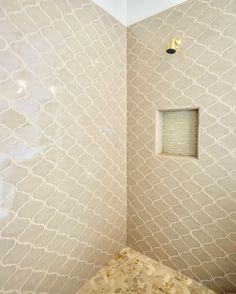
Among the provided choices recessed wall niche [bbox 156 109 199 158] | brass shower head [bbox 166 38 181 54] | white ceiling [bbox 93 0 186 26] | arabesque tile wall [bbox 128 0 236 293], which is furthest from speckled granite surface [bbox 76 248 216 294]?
white ceiling [bbox 93 0 186 26]

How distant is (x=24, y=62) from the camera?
1.03m

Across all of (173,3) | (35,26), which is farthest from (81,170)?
(173,3)

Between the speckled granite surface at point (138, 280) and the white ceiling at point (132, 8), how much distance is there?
2.02 m

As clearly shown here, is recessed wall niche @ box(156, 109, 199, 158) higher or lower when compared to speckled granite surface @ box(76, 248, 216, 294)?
higher

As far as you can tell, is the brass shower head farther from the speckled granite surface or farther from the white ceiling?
the speckled granite surface

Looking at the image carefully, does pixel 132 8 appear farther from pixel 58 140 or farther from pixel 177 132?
pixel 58 140

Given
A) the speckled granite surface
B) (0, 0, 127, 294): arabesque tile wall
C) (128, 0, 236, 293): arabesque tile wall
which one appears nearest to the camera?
(0, 0, 127, 294): arabesque tile wall

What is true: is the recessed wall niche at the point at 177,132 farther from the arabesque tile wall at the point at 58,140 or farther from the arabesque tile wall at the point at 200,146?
the arabesque tile wall at the point at 58,140

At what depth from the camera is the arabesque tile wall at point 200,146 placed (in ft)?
4.22

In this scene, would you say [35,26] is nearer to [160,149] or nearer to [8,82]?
[8,82]

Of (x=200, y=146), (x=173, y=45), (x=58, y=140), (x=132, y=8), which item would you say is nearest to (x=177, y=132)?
(x=200, y=146)

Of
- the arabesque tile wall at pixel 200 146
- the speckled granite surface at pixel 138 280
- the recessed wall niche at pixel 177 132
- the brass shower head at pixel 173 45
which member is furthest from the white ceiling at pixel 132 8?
the speckled granite surface at pixel 138 280

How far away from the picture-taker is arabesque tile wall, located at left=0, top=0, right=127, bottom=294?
1000 millimetres

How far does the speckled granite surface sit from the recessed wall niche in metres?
0.94
